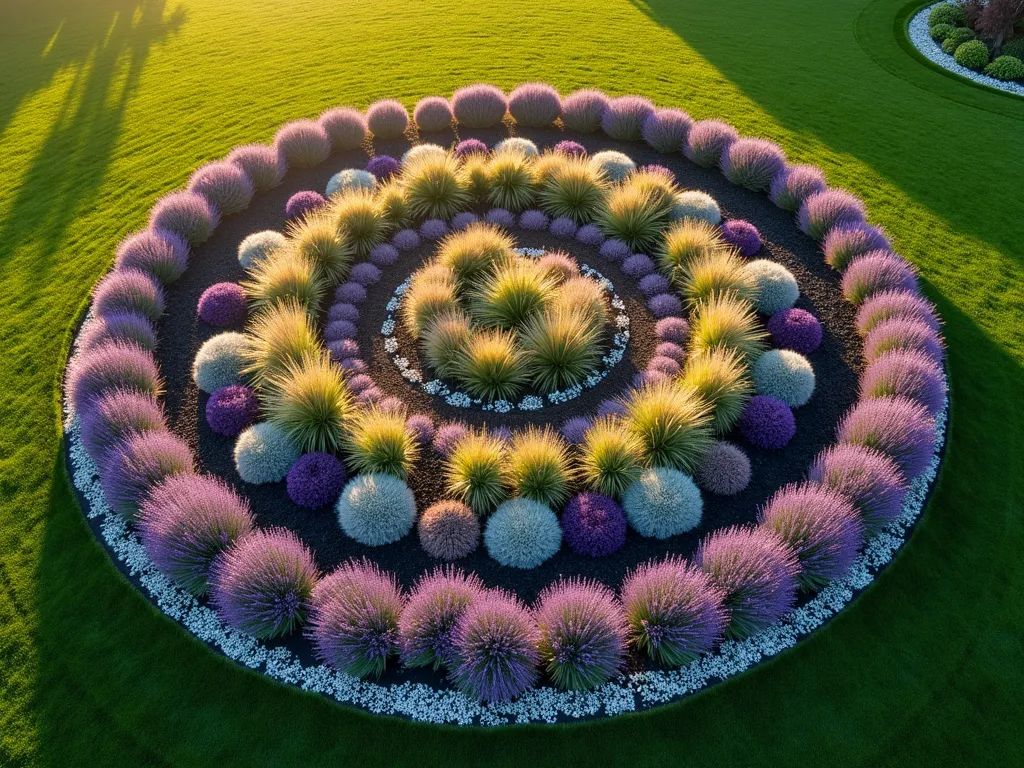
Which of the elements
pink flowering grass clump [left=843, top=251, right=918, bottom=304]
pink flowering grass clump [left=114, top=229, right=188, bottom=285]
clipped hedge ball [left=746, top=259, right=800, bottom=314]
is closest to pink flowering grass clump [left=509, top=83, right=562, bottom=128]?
clipped hedge ball [left=746, top=259, right=800, bottom=314]

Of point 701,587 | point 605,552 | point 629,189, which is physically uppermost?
point 629,189

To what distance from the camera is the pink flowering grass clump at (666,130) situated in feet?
45.6

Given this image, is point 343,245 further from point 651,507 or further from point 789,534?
point 789,534

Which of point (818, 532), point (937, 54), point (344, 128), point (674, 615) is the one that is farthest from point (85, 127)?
point (937, 54)

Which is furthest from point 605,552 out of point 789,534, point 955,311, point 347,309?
point 955,311

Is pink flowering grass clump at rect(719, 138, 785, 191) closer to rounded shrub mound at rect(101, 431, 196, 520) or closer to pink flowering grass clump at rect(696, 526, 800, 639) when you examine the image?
pink flowering grass clump at rect(696, 526, 800, 639)

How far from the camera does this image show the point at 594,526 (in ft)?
24.1

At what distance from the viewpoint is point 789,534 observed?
6.96 meters

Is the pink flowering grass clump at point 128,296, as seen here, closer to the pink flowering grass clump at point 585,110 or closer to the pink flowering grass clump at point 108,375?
the pink flowering grass clump at point 108,375

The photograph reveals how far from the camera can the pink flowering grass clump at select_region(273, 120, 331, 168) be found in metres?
13.4

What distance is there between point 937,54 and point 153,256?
22374mm

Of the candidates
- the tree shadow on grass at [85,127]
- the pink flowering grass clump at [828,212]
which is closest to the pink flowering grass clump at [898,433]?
the pink flowering grass clump at [828,212]

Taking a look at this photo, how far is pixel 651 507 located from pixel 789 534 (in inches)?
61.2

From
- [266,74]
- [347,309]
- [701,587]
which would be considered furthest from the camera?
[266,74]
